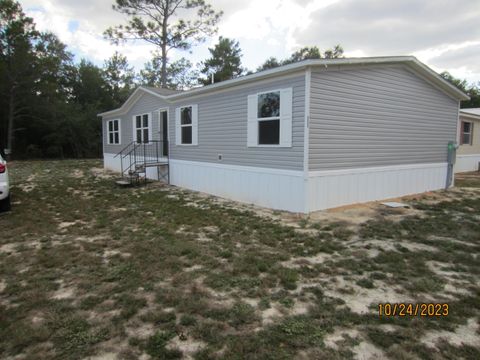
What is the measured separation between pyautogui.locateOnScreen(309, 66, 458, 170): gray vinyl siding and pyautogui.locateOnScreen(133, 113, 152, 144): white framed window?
279 inches

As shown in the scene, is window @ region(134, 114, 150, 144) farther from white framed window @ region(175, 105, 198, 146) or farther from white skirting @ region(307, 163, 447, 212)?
white skirting @ region(307, 163, 447, 212)

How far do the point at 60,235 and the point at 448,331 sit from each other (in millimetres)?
5091

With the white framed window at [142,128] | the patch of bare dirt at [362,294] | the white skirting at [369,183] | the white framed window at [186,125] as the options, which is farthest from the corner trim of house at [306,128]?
the white framed window at [142,128]

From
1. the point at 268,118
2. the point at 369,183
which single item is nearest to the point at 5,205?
the point at 268,118

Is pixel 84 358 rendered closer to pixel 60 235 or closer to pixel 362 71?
pixel 60 235

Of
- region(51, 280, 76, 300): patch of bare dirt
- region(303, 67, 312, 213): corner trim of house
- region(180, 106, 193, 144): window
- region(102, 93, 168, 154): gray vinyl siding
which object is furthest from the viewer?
region(102, 93, 168, 154): gray vinyl siding

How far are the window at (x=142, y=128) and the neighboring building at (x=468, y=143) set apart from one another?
13.4m

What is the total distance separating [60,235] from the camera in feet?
16.2

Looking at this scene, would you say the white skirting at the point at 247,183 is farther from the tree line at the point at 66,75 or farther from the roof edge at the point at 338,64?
the tree line at the point at 66,75

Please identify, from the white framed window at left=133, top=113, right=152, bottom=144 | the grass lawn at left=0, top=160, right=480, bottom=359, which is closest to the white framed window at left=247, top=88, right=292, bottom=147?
the grass lawn at left=0, top=160, right=480, bottom=359

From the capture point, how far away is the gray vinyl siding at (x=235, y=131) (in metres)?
6.24

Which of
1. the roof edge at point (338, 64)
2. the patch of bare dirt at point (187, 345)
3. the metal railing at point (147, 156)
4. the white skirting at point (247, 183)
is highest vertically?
the roof edge at point (338, 64)
